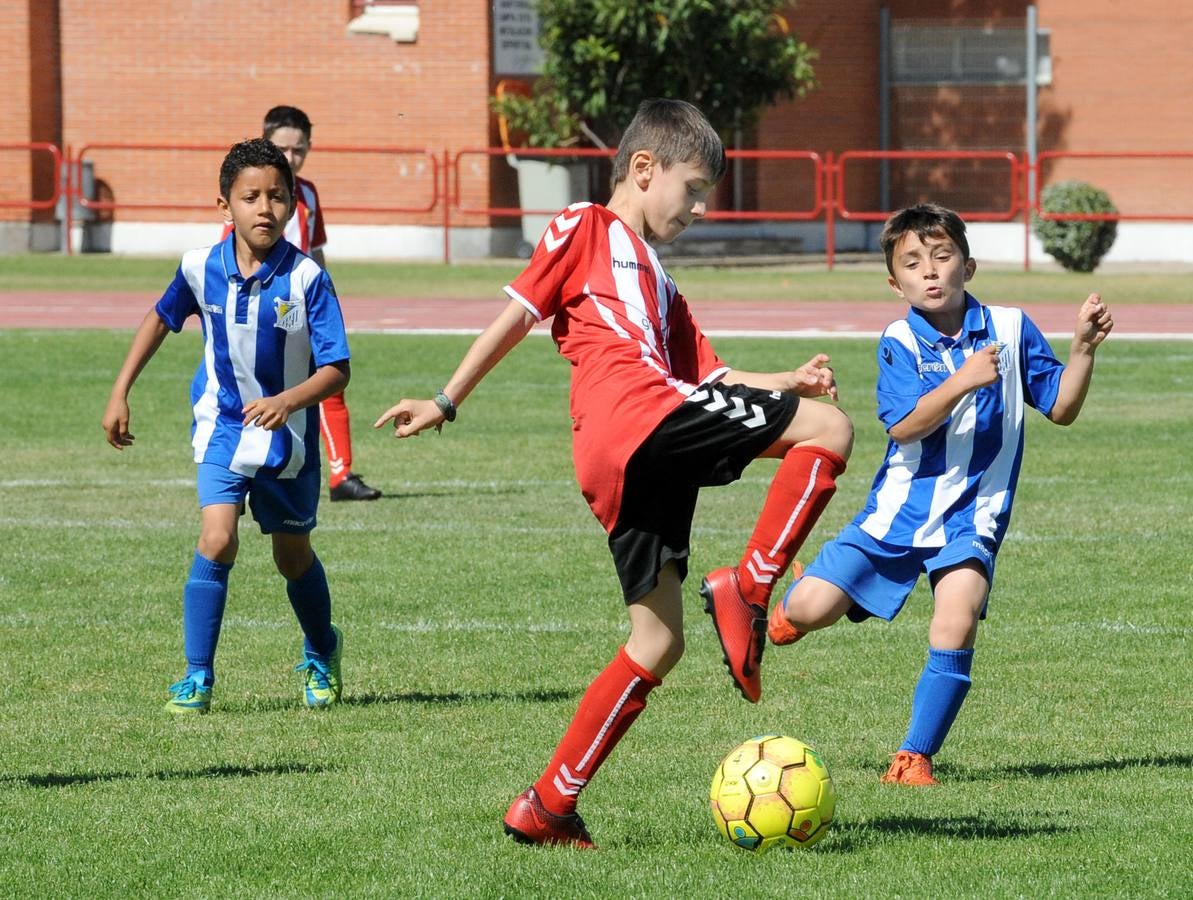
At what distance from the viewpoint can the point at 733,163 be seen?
101ft

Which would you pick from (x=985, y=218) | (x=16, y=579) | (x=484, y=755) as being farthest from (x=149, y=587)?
(x=985, y=218)

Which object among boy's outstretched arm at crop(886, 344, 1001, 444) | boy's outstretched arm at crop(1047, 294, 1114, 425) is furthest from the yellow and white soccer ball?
boy's outstretched arm at crop(1047, 294, 1114, 425)

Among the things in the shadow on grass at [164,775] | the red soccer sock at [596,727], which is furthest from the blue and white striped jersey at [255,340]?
the red soccer sock at [596,727]

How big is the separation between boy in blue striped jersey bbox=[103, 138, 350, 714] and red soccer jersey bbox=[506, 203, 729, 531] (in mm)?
1721

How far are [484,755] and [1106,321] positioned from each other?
7.20 ft

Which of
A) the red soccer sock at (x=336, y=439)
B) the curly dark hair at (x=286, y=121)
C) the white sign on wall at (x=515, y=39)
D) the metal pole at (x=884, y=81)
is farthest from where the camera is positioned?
the metal pole at (x=884, y=81)

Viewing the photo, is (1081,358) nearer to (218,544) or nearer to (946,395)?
(946,395)

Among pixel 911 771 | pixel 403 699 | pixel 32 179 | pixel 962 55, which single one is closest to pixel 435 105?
pixel 32 179

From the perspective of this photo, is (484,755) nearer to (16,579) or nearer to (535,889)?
(535,889)

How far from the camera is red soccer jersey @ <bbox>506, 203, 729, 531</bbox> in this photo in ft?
14.8

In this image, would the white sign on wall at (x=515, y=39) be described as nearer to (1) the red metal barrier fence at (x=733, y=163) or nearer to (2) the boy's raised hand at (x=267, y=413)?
(1) the red metal barrier fence at (x=733, y=163)

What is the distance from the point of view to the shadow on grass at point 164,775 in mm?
5414

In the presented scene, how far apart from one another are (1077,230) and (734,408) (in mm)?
24391

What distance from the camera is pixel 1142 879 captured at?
14.6 ft
